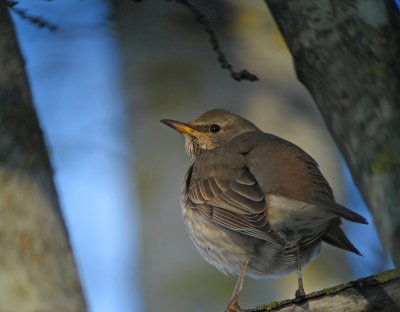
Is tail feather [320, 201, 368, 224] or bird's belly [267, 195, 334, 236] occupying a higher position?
tail feather [320, 201, 368, 224]

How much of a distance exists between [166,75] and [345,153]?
9.70ft

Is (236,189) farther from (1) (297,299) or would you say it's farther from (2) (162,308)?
(2) (162,308)

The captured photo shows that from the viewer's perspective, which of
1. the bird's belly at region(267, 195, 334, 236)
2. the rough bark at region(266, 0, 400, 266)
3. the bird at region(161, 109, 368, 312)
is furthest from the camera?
the bird at region(161, 109, 368, 312)

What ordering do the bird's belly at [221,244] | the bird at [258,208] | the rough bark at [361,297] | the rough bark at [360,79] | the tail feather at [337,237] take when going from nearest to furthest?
the rough bark at [360,79] < the rough bark at [361,297] < the bird at [258,208] < the tail feather at [337,237] < the bird's belly at [221,244]

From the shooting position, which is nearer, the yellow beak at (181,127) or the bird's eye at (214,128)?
the yellow beak at (181,127)

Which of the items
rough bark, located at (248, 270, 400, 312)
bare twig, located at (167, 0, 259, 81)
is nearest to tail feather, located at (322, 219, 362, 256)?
rough bark, located at (248, 270, 400, 312)

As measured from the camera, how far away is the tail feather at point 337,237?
4062mm

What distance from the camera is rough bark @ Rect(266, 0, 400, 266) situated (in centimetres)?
250

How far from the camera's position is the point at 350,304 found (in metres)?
3.22

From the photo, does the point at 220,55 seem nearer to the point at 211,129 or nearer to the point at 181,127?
the point at 181,127

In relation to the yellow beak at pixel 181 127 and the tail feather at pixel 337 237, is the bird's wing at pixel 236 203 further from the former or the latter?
the yellow beak at pixel 181 127

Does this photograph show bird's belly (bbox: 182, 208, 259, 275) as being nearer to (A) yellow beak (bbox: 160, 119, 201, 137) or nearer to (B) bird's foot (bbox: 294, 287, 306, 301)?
(B) bird's foot (bbox: 294, 287, 306, 301)

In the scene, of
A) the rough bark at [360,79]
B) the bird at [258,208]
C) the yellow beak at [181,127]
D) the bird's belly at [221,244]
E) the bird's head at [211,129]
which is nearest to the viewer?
the rough bark at [360,79]

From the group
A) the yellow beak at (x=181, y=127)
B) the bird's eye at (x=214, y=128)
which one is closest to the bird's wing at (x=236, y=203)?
the yellow beak at (x=181, y=127)
